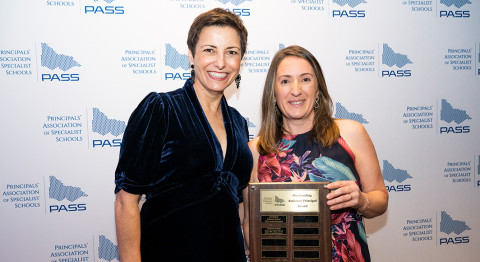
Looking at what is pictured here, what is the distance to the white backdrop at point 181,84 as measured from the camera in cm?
280

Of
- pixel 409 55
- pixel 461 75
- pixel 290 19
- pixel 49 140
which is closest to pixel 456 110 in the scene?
pixel 461 75

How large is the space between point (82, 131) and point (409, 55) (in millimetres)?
2899

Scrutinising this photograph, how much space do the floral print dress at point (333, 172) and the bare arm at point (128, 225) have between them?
0.74 meters

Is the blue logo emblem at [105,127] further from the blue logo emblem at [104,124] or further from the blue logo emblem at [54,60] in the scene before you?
the blue logo emblem at [54,60]

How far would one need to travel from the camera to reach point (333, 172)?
1938mm

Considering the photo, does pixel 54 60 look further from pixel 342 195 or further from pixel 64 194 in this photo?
pixel 342 195

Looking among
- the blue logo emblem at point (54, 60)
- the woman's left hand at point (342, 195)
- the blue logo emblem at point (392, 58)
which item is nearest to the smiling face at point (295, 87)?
the woman's left hand at point (342, 195)

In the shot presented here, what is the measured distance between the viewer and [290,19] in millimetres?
3041

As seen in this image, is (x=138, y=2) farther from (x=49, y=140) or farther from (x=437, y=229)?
(x=437, y=229)

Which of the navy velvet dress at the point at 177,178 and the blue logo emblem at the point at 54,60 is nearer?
the navy velvet dress at the point at 177,178

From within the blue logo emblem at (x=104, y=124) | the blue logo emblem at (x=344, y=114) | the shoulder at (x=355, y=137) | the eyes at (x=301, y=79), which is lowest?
the shoulder at (x=355, y=137)

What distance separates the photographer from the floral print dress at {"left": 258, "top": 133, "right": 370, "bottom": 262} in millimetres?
1922

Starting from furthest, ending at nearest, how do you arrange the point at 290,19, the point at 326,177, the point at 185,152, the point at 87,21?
the point at 290,19
the point at 87,21
the point at 326,177
the point at 185,152

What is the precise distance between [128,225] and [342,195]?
0.97m
